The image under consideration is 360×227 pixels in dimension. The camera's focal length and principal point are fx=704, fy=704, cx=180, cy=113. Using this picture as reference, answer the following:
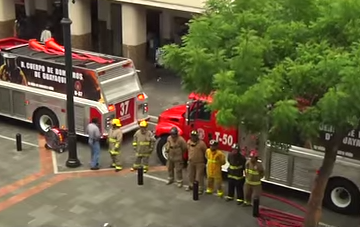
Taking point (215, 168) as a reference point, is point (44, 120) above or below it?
below

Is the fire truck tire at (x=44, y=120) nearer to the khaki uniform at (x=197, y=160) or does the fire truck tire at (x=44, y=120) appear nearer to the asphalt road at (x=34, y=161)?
the asphalt road at (x=34, y=161)

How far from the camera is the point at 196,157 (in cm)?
1586

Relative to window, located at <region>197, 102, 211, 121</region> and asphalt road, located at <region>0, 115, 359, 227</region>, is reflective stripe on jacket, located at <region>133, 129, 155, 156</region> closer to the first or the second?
asphalt road, located at <region>0, 115, 359, 227</region>

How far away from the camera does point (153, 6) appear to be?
23516 mm

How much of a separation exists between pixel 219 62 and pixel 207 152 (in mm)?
4843

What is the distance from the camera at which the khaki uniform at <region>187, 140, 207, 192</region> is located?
1579 cm

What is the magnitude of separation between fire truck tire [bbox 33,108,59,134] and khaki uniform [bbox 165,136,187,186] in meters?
4.44

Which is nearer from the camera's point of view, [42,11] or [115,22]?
[115,22]

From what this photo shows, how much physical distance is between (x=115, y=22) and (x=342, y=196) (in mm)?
15636

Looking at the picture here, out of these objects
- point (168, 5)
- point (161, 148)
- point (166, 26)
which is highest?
point (168, 5)

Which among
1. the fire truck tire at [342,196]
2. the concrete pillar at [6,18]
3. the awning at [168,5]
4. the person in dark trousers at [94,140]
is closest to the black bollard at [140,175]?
the person in dark trousers at [94,140]

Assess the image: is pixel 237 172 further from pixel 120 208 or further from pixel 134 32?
pixel 134 32

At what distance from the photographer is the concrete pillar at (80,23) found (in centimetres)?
2528

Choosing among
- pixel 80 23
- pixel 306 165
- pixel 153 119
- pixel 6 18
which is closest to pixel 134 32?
pixel 80 23
